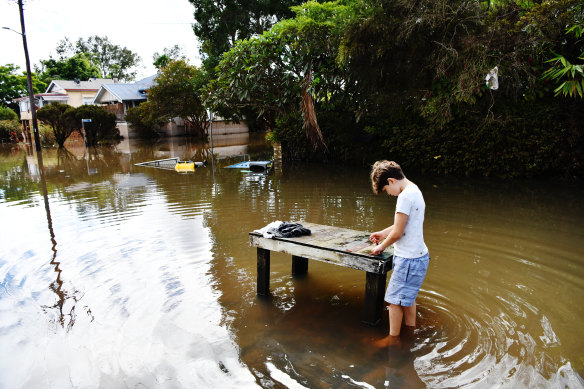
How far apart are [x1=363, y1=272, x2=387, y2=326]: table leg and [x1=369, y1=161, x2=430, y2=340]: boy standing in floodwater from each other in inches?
7.2

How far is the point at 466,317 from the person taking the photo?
13.7 ft

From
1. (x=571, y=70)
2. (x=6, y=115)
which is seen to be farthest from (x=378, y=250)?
(x=6, y=115)

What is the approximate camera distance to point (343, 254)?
3816 millimetres

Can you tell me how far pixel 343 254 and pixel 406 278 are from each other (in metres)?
0.60

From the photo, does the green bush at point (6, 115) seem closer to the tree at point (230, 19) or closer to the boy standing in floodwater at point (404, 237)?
the tree at point (230, 19)

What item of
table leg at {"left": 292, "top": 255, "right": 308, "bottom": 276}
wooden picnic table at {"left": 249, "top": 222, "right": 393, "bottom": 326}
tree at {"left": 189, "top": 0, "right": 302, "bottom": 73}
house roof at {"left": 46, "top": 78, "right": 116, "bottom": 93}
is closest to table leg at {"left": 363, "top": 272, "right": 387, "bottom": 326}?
wooden picnic table at {"left": 249, "top": 222, "right": 393, "bottom": 326}

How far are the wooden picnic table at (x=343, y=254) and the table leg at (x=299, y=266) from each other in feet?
2.23

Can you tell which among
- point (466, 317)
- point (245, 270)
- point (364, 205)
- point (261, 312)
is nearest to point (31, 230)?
point (245, 270)

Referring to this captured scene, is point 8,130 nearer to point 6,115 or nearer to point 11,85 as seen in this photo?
point 6,115

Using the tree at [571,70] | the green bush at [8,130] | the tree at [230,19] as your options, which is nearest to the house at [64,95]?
the green bush at [8,130]

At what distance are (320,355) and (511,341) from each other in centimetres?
173

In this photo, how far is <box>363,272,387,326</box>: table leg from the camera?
382 centimetres

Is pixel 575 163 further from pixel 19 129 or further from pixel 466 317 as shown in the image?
pixel 19 129

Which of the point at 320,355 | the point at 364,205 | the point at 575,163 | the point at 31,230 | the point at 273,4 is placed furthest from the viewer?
the point at 273,4
